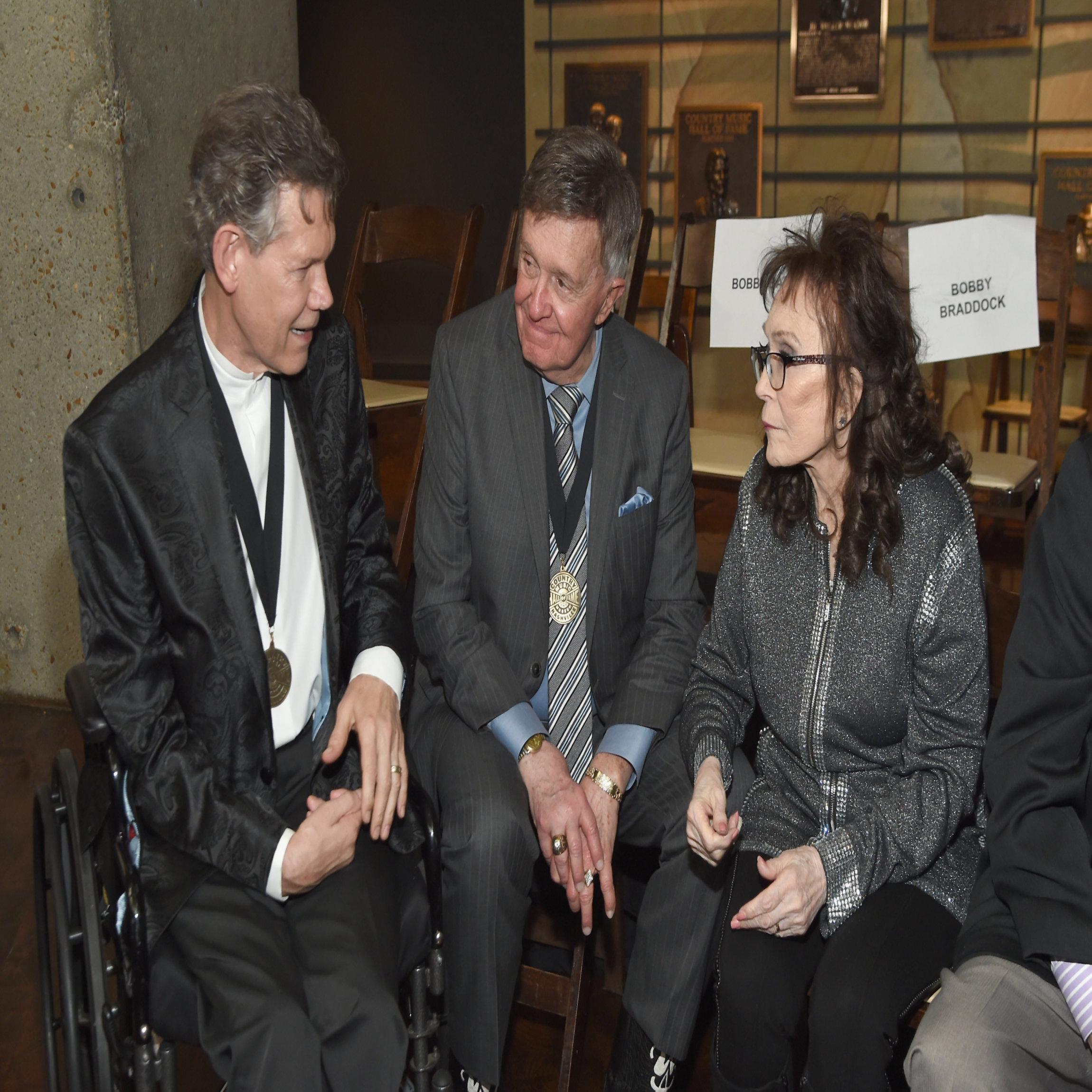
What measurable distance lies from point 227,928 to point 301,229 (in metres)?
1.10

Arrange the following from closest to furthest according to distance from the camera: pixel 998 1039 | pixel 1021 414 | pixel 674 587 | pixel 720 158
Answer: pixel 998 1039, pixel 674 587, pixel 1021 414, pixel 720 158

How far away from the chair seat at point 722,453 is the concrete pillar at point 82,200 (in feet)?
5.27

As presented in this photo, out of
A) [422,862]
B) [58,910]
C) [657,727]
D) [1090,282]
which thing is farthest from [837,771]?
[1090,282]

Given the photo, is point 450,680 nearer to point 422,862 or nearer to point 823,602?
point 422,862

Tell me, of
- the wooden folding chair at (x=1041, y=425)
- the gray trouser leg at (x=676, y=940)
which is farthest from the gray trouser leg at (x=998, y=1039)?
the wooden folding chair at (x=1041, y=425)

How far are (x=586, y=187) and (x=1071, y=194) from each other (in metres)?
4.66

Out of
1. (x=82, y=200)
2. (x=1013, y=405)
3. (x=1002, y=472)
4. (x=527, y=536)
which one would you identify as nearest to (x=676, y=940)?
(x=527, y=536)

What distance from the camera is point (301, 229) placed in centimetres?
185

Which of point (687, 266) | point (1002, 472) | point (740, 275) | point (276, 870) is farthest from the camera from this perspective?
point (687, 266)

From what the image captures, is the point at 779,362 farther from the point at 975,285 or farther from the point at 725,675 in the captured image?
the point at 975,285

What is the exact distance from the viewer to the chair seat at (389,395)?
392 cm

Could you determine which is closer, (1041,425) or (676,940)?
(676,940)

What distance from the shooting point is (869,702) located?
189 centimetres

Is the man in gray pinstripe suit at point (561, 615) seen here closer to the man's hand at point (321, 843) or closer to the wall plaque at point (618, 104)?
the man's hand at point (321, 843)
